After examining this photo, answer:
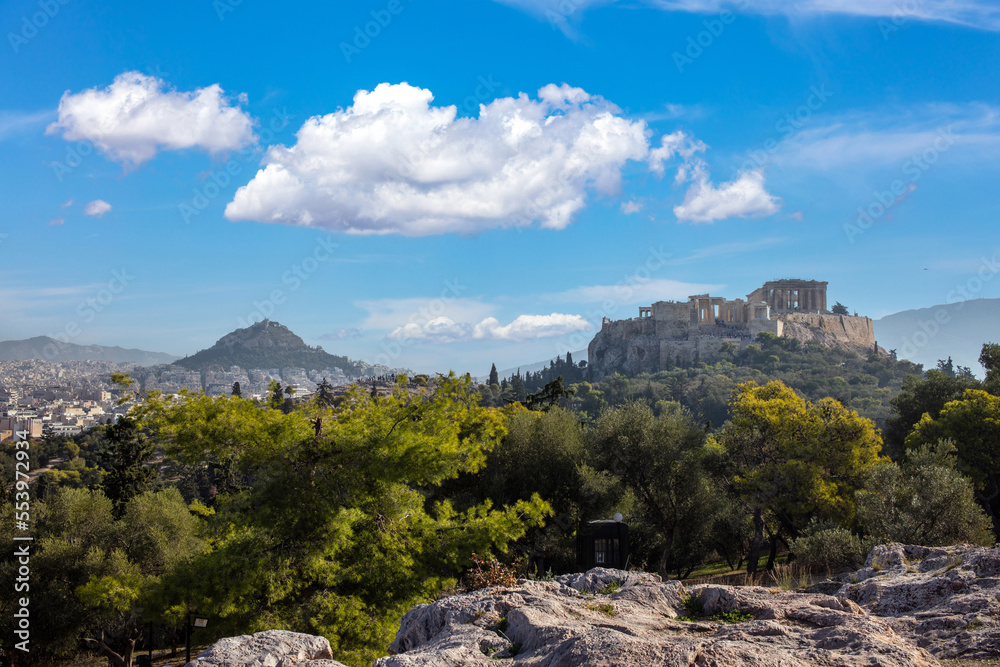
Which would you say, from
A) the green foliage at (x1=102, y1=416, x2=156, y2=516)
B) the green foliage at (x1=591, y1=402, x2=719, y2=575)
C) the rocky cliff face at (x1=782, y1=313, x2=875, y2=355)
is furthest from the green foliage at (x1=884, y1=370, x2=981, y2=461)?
the rocky cliff face at (x1=782, y1=313, x2=875, y2=355)

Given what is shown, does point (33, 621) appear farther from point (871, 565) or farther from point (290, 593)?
point (871, 565)

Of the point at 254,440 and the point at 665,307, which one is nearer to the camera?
the point at 254,440

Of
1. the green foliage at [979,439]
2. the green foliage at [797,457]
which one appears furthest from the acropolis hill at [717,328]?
the green foliage at [797,457]

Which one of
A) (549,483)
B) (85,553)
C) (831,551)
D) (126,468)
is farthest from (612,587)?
(126,468)

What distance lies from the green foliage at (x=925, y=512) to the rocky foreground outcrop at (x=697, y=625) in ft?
18.6

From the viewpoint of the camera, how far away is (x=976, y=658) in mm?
4602

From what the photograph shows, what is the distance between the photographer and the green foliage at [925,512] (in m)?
11.8

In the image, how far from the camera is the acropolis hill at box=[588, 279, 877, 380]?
118m

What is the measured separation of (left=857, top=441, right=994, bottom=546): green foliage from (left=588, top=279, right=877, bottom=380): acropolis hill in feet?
343

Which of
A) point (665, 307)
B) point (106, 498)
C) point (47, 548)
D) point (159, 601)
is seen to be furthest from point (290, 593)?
point (665, 307)

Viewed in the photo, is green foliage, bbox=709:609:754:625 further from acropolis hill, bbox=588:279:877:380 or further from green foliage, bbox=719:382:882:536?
acropolis hill, bbox=588:279:877:380

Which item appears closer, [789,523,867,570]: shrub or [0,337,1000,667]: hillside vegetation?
[0,337,1000,667]: hillside vegetation

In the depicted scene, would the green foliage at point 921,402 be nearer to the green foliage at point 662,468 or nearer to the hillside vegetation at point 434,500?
the hillside vegetation at point 434,500

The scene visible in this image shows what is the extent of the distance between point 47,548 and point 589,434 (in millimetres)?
17416
